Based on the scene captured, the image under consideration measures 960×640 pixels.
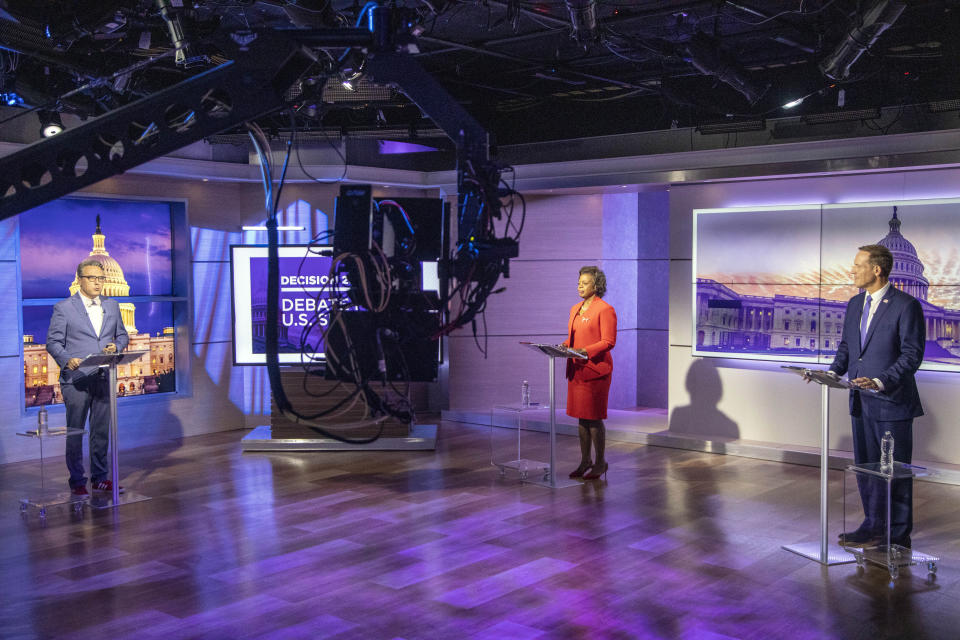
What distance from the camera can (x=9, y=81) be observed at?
602 centimetres

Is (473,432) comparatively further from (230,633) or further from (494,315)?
(230,633)

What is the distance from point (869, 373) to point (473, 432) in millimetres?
4579

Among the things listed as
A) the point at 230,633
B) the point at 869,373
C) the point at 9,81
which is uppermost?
the point at 9,81

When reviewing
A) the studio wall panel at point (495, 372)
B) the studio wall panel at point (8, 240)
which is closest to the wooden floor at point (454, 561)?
the studio wall panel at point (8, 240)

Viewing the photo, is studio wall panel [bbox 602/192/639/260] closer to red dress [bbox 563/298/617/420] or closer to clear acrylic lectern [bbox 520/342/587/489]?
red dress [bbox 563/298/617/420]

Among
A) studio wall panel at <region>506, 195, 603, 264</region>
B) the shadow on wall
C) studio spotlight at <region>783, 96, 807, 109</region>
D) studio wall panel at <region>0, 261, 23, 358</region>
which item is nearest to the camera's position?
studio spotlight at <region>783, 96, 807, 109</region>

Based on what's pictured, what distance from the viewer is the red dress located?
625 cm

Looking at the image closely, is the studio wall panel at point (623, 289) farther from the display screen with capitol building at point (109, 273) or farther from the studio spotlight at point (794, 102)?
the display screen with capitol building at point (109, 273)

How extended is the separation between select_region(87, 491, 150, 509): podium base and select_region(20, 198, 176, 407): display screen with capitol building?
81.7 inches

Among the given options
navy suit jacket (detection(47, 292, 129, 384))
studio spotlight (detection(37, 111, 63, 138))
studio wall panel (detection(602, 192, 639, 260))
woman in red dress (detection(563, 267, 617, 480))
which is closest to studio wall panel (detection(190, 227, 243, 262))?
studio spotlight (detection(37, 111, 63, 138))

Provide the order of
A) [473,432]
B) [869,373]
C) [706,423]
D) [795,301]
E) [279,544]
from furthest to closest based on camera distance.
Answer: [473,432] < [706,423] < [795,301] < [279,544] < [869,373]

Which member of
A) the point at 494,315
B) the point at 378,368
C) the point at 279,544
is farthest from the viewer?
the point at 494,315

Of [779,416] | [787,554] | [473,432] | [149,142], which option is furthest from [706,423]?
[149,142]

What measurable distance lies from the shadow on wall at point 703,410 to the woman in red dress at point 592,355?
183 centimetres
